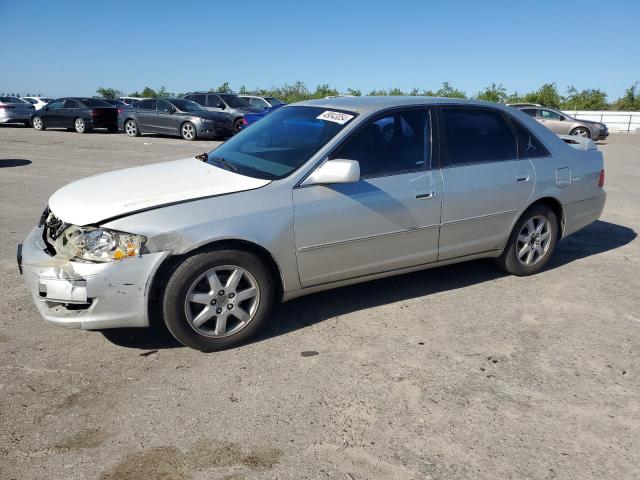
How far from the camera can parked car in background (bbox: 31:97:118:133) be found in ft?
71.2

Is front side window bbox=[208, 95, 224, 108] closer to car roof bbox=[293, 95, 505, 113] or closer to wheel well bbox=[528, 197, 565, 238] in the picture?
car roof bbox=[293, 95, 505, 113]

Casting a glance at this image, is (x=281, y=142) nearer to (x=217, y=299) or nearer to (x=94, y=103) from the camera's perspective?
(x=217, y=299)

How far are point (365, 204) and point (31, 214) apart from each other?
5.23 m

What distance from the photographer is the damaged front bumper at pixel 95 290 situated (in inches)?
126

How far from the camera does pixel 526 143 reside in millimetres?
4746

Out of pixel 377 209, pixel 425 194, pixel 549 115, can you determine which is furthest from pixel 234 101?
pixel 377 209

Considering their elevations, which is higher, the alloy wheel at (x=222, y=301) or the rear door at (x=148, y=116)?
the rear door at (x=148, y=116)

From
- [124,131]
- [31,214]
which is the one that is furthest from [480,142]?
[124,131]

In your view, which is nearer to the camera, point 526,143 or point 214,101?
point 526,143

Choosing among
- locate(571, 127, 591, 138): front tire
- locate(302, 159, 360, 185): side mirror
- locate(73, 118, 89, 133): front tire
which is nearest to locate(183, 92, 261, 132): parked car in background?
locate(73, 118, 89, 133): front tire

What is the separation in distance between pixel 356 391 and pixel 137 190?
1.90 m

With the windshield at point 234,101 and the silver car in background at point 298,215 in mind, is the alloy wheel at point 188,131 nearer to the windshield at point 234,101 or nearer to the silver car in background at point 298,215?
the windshield at point 234,101

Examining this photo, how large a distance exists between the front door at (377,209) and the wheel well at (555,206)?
4.10 feet

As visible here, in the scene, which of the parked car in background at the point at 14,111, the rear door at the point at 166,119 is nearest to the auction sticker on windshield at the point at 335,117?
the rear door at the point at 166,119
